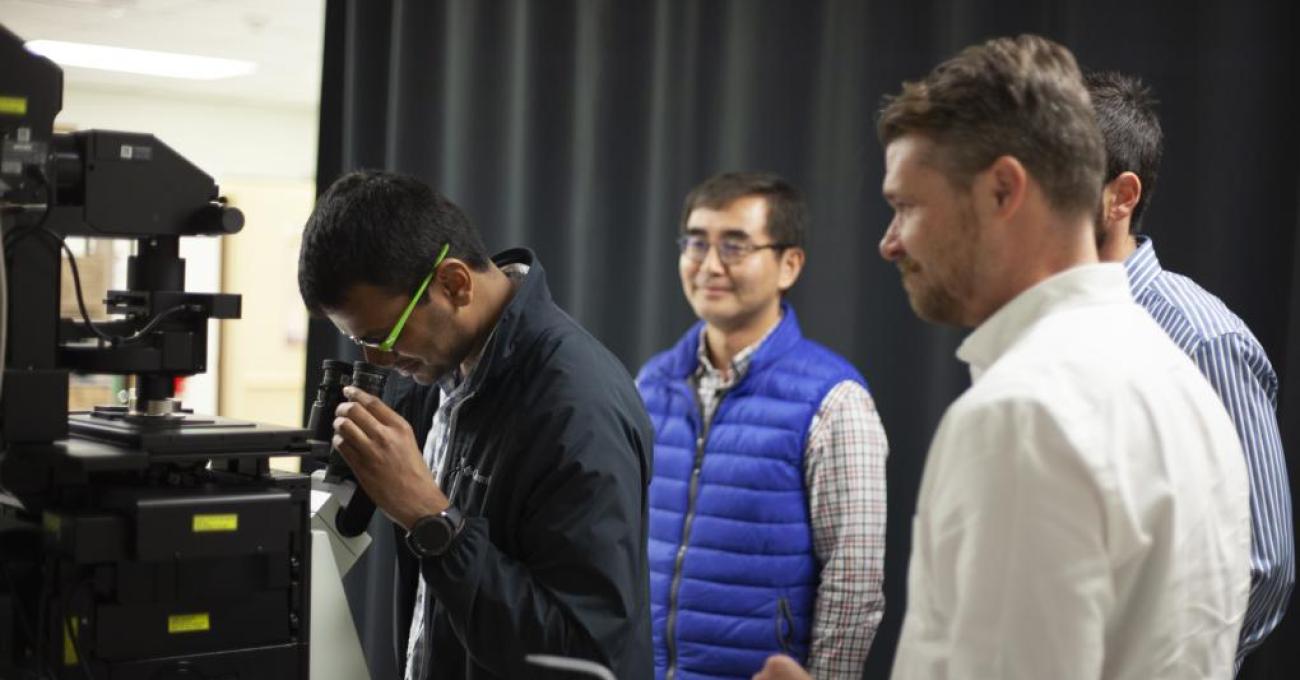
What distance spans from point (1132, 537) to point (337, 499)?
2.93ft

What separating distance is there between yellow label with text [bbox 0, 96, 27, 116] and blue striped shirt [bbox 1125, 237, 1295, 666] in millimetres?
1311

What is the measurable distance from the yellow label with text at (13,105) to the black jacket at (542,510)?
0.57 m

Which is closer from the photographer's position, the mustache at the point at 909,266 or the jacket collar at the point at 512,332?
the mustache at the point at 909,266

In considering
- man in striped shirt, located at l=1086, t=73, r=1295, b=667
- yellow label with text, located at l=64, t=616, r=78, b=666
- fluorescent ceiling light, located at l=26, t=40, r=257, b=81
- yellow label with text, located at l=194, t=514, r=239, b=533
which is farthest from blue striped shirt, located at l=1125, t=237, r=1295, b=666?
fluorescent ceiling light, located at l=26, t=40, r=257, b=81

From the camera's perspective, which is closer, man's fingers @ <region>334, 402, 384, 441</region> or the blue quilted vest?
man's fingers @ <region>334, 402, 384, 441</region>

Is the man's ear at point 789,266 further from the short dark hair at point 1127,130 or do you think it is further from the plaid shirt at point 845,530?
the short dark hair at point 1127,130

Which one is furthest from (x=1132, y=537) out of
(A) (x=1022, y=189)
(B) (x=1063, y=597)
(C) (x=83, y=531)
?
(C) (x=83, y=531)

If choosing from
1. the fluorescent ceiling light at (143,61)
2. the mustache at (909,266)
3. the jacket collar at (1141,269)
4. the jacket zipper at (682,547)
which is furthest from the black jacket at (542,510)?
the fluorescent ceiling light at (143,61)

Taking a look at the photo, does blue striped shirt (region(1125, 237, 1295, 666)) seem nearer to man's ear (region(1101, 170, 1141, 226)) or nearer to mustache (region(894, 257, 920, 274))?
man's ear (region(1101, 170, 1141, 226))

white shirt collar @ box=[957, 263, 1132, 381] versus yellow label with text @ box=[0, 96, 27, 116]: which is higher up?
yellow label with text @ box=[0, 96, 27, 116]

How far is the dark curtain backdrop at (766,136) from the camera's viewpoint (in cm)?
229

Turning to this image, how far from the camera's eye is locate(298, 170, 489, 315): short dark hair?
4.72 feet

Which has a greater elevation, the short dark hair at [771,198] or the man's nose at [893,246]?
the short dark hair at [771,198]

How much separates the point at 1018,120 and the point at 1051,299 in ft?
0.47
